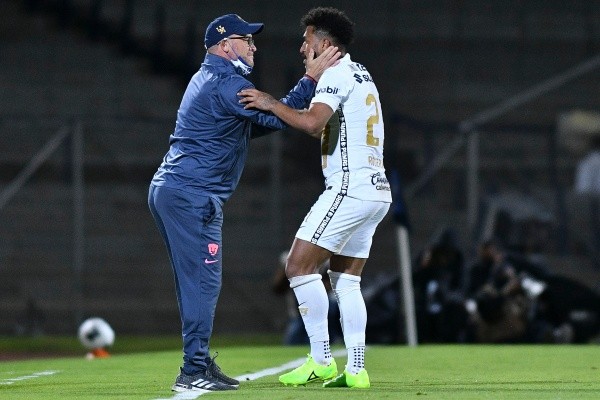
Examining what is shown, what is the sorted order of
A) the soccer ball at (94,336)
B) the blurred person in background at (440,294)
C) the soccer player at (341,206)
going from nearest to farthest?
the soccer player at (341,206) → the soccer ball at (94,336) → the blurred person in background at (440,294)

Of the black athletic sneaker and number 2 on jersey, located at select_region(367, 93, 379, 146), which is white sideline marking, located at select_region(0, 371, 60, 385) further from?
number 2 on jersey, located at select_region(367, 93, 379, 146)

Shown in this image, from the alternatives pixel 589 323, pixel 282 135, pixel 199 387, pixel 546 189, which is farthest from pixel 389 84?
pixel 199 387

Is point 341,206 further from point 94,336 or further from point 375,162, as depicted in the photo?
point 94,336

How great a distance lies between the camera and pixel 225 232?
18.2 meters

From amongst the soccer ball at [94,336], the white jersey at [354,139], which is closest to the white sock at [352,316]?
the white jersey at [354,139]

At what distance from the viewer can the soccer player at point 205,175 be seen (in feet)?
23.2

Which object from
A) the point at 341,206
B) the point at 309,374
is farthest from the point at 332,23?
the point at 309,374

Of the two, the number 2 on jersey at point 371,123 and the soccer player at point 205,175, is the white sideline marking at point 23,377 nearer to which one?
the soccer player at point 205,175

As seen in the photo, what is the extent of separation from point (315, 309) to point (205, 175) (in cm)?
93

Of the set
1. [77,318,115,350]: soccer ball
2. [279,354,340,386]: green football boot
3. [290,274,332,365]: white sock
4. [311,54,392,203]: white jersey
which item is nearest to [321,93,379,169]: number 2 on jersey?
[311,54,392,203]: white jersey

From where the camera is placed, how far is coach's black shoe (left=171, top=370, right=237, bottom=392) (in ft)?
22.9

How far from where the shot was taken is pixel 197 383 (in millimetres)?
6984

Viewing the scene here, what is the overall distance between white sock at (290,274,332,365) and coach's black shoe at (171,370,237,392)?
0.59 metres

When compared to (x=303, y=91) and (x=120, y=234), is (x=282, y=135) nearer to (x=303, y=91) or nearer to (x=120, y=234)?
(x=120, y=234)
